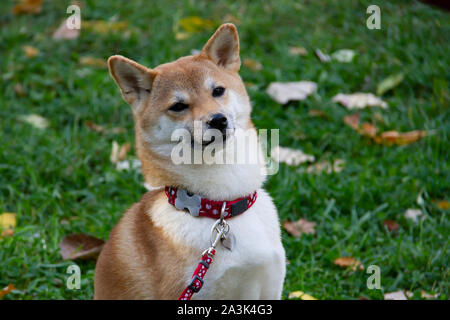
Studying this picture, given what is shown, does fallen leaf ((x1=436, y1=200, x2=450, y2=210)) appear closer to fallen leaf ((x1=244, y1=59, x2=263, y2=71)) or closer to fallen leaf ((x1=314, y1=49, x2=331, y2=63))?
fallen leaf ((x1=314, y1=49, x2=331, y2=63))

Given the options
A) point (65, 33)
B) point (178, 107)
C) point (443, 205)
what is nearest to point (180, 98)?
point (178, 107)

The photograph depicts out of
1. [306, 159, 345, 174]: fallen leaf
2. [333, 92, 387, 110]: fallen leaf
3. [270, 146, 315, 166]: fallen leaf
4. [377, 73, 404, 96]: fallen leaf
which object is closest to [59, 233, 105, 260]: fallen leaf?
[270, 146, 315, 166]: fallen leaf

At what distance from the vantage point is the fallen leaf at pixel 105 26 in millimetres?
5878

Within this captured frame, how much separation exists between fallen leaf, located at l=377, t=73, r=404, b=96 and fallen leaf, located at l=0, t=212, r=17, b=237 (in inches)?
122

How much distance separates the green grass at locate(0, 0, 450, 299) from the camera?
11.7 feet

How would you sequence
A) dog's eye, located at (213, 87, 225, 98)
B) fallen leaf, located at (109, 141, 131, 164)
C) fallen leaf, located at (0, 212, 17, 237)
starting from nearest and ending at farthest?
dog's eye, located at (213, 87, 225, 98) < fallen leaf, located at (0, 212, 17, 237) < fallen leaf, located at (109, 141, 131, 164)

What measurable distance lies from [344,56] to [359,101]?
2.20 feet

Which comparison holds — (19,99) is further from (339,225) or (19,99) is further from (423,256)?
(423,256)

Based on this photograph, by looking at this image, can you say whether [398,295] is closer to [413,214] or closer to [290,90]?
[413,214]

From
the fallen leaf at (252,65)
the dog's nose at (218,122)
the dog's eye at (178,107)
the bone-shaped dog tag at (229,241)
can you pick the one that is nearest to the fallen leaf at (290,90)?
the fallen leaf at (252,65)

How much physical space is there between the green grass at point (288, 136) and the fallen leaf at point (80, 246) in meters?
0.06

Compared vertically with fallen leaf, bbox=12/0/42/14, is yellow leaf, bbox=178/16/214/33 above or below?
below

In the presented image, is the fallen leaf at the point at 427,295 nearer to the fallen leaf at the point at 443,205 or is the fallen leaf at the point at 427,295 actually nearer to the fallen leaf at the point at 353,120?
the fallen leaf at the point at 443,205

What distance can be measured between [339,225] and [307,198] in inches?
13.7
